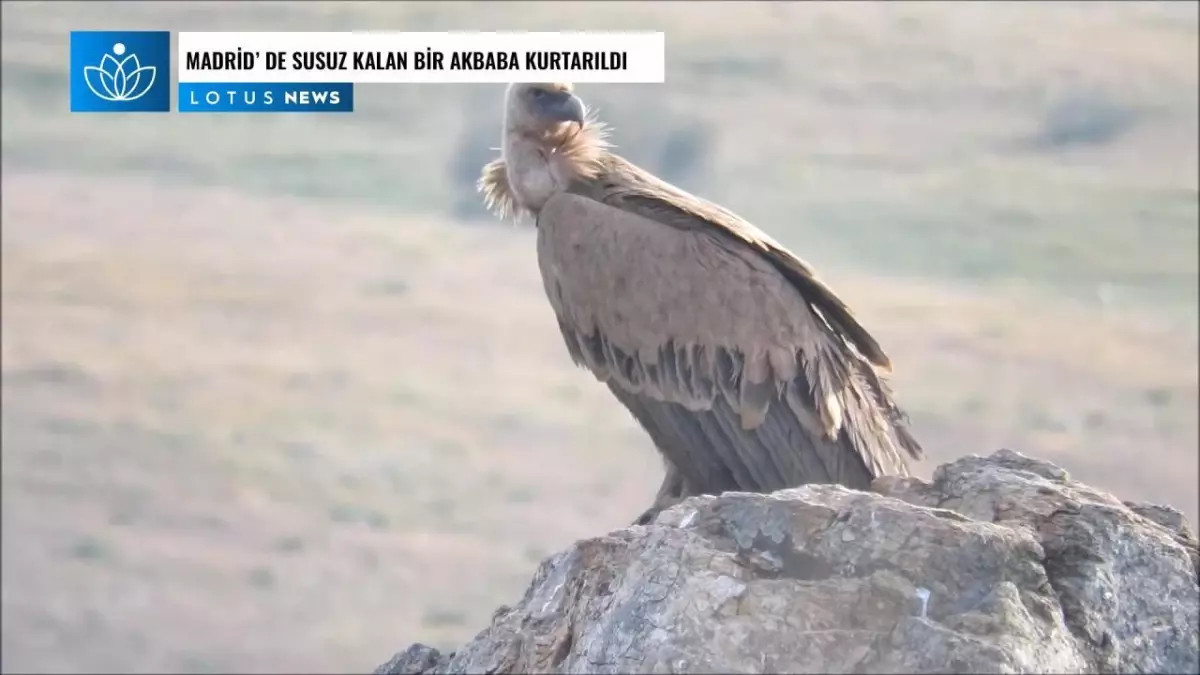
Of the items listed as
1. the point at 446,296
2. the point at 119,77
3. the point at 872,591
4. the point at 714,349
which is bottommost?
the point at 872,591

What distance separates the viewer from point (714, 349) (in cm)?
777

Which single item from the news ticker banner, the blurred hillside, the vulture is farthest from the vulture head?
the blurred hillside

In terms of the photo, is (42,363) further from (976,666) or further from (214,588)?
(976,666)

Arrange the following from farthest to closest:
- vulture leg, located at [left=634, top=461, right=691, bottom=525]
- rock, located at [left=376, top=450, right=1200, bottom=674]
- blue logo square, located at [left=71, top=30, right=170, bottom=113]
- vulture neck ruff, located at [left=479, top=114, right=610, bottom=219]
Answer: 1. blue logo square, located at [left=71, top=30, right=170, bottom=113]
2. vulture neck ruff, located at [left=479, top=114, right=610, bottom=219]
3. vulture leg, located at [left=634, top=461, right=691, bottom=525]
4. rock, located at [left=376, top=450, right=1200, bottom=674]

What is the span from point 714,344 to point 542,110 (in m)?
1.47

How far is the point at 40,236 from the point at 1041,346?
18086 mm

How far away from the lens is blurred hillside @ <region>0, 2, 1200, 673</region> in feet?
73.2

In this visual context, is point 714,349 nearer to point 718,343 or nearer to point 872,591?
point 718,343

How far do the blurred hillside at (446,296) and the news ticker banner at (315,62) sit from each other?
9.45 meters

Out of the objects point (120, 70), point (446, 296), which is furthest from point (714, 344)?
point (446, 296)

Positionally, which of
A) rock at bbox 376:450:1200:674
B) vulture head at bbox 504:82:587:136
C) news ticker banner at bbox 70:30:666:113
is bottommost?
rock at bbox 376:450:1200:674

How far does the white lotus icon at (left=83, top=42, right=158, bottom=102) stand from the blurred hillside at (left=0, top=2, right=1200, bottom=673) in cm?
919

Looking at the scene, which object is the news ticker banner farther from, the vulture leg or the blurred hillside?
the blurred hillside

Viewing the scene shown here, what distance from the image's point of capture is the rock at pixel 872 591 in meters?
3.82
